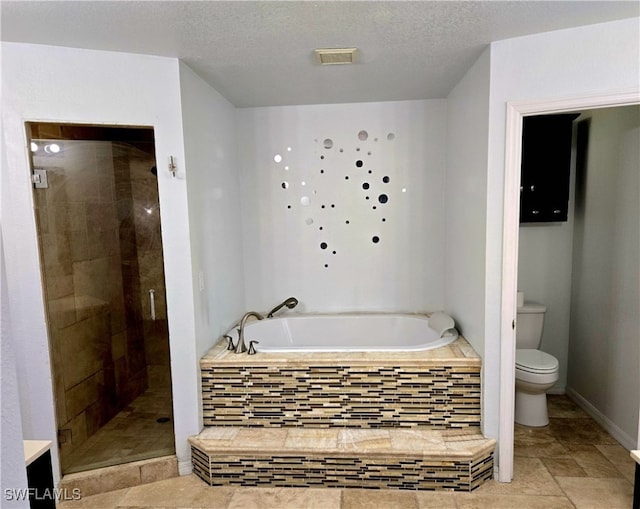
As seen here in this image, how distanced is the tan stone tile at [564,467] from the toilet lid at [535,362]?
55 centimetres

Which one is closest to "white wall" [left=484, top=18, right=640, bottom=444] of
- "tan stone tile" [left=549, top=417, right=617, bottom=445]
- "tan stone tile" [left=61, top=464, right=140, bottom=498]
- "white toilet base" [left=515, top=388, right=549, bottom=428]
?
"white toilet base" [left=515, top=388, right=549, bottom=428]

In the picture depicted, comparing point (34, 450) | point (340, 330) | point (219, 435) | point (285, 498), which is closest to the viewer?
point (34, 450)

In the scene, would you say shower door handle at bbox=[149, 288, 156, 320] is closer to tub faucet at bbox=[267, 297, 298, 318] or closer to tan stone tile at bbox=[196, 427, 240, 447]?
tan stone tile at bbox=[196, 427, 240, 447]

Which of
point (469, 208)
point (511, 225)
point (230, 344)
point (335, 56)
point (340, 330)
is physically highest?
point (335, 56)

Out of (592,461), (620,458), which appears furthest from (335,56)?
(620,458)

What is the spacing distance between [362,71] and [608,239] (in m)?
2.05

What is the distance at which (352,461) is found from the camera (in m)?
2.20

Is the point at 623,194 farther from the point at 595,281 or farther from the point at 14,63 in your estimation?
the point at 14,63

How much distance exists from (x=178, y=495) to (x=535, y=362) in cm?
249

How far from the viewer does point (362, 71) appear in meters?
2.48

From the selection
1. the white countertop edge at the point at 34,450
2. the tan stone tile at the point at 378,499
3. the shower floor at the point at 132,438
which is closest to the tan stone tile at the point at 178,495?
the shower floor at the point at 132,438

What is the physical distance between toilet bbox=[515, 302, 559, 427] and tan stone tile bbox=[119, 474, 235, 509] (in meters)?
2.08

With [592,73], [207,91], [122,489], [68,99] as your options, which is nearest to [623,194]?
[592,73]

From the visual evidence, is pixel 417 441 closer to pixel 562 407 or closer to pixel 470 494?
pixel 470 494
